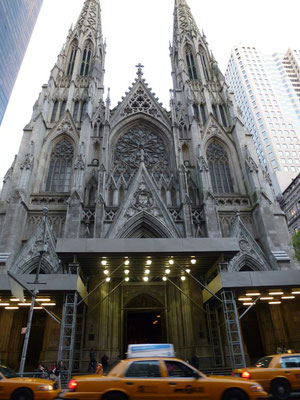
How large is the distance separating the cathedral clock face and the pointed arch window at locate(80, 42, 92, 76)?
1192cm

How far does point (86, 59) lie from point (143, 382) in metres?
39.1

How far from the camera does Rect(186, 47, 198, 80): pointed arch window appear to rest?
36084 mm

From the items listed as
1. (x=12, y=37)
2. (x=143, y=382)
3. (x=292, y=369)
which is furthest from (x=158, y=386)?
(x=12, y=37)

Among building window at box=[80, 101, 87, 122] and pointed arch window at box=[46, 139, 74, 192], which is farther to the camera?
building window at box=[80, 101, 87, 122]

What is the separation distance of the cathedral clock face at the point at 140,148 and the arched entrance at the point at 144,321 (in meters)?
12.5

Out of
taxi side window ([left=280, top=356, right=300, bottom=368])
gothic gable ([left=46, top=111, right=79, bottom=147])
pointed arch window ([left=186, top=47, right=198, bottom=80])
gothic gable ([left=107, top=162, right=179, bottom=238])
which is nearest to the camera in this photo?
taxi side window ([left=280, top=356, right=300, bottom=368])

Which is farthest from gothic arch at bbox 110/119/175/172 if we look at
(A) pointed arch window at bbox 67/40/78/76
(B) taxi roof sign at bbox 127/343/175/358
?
(B) taxi roof sign at bbox 127/343/175/358

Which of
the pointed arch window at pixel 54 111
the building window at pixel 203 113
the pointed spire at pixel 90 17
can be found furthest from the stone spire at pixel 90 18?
the building window at pixel 203 113

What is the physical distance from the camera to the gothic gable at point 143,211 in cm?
2217

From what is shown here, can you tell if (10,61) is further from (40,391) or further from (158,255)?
(40,391)

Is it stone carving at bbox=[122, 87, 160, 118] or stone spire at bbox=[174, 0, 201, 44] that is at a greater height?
stone spire at bbox=[174, 0, 201, 44]

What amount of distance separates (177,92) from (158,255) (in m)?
24.4

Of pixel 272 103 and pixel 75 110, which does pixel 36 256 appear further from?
pixel 272 103

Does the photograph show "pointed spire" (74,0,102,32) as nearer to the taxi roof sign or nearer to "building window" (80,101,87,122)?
"building window" (80,101,87,122)
